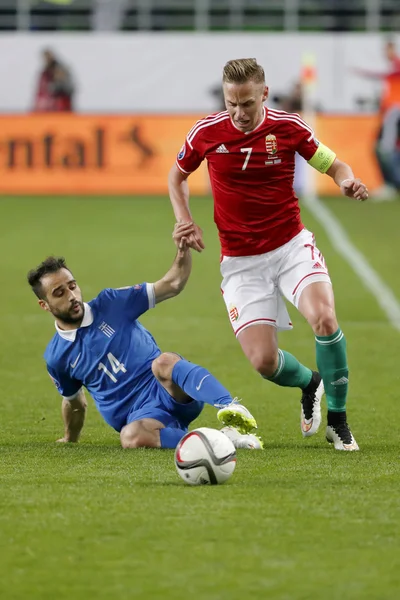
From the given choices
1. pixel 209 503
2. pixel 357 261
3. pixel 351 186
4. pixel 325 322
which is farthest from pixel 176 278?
pixel 357 261

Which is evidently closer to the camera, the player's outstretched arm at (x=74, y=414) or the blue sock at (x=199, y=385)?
the blue sock at (x=199, y=385)

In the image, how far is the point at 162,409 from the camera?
709 cm

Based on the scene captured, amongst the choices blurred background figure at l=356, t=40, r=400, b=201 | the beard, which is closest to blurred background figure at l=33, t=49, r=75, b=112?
blurred background figure at l=356, t=40, r=400, b=201

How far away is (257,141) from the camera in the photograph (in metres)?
7.00

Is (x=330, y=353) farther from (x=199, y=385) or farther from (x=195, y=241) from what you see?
(x=195, y=241)

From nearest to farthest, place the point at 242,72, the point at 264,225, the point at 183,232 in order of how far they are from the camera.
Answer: the point at 242,72 → the point at 183,232 → the point at 264,225

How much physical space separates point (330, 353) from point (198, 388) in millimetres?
731

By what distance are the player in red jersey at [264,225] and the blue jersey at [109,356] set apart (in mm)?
555

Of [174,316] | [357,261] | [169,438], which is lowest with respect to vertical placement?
[357,261]

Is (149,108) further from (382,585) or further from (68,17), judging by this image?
(382,585)

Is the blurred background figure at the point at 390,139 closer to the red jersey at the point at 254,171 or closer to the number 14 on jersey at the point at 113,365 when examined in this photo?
the red jersey at the point at 254,171

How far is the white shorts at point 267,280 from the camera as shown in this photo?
7.04 metres

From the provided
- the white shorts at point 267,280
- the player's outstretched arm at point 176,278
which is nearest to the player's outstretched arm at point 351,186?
the white shorts at point 267,280

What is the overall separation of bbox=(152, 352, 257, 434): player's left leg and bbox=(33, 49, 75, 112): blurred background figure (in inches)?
815
